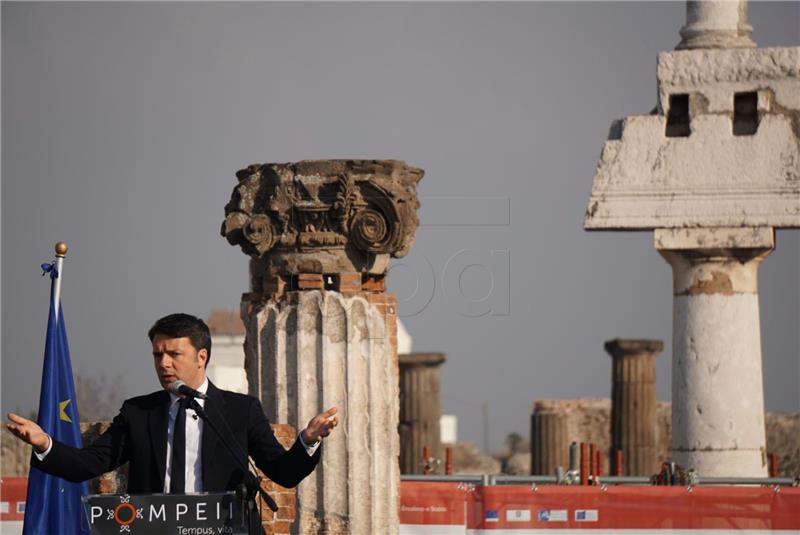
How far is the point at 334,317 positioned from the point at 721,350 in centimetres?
569

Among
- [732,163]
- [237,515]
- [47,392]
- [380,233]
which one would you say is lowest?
[237,515]

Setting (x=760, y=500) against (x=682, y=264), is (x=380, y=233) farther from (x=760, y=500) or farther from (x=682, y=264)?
(x=682, y=264)

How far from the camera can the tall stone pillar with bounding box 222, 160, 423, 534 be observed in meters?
12.6

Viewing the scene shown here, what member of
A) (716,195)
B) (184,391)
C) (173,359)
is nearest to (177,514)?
(184,391)

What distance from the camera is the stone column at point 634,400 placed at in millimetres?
29250

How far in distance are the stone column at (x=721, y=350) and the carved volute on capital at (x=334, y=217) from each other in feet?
17.0

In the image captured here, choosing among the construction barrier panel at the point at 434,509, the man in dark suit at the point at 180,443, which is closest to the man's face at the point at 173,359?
the man in dark suit at the point at 180,443

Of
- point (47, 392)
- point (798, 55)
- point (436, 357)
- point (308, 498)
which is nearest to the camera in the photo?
point (47, 392)

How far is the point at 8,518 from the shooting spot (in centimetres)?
1503

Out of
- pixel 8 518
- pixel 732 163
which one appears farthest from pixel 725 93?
pixel 8 518

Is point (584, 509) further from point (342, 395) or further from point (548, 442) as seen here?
point (548, 442)

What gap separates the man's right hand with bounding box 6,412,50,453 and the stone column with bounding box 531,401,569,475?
2332 centimetres

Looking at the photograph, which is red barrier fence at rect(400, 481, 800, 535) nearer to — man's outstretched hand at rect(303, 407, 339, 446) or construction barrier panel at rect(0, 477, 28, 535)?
construction barrier panel at rect(0, 477, 28, 535)

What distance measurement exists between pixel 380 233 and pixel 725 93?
5.58 m
